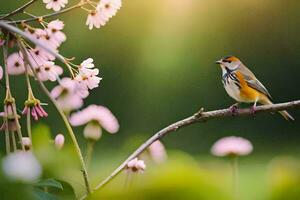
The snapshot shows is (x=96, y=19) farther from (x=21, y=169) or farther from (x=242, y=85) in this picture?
(x=242, y=85)

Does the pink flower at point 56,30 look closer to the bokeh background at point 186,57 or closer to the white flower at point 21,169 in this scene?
the white flower at point 21,169

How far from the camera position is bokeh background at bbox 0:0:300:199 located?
6.29 meters

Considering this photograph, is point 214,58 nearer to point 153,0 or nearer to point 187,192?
point 153,0

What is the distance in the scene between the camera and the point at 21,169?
0.26 metres

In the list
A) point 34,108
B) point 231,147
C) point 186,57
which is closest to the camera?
point 231,147

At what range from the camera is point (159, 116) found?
6.50 meters

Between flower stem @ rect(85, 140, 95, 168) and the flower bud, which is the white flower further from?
the flower bud

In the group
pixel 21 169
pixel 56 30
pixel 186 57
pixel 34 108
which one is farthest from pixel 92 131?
pixel 186 57

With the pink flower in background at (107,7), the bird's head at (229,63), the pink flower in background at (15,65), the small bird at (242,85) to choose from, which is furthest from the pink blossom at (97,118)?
the bird's head at (229,63)

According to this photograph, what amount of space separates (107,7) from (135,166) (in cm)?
28

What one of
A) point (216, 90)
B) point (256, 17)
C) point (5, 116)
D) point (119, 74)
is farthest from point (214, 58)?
point (5, 116)

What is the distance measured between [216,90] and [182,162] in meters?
6.50

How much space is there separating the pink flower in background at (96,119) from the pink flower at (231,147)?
0.09m

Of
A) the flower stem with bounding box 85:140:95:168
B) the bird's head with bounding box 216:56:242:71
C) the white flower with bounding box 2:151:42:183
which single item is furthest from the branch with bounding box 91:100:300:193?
the bird's head with bounding box 216:56:242:71
